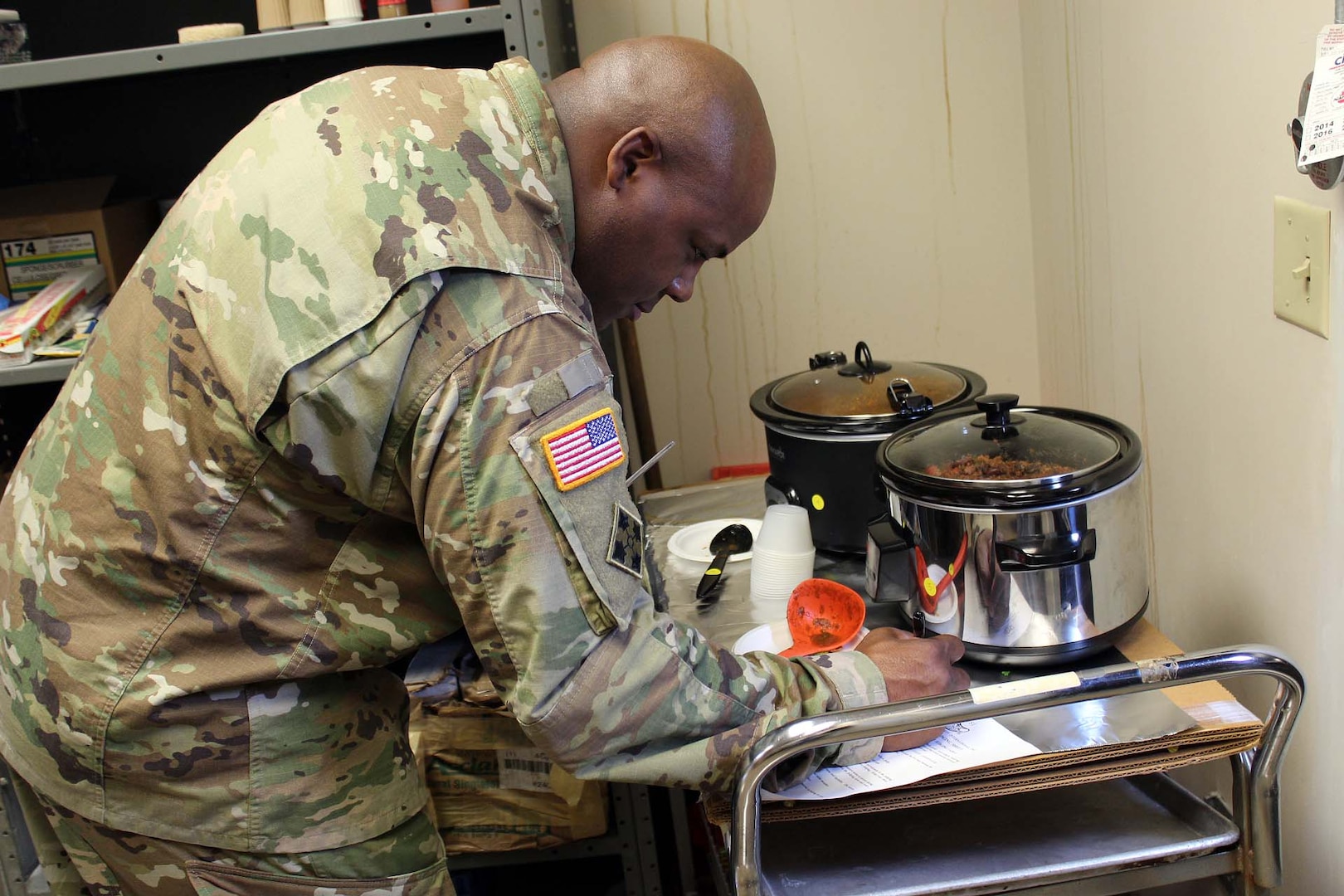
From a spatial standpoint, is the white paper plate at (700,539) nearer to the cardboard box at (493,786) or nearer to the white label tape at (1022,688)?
the cardboard box at (493,786)

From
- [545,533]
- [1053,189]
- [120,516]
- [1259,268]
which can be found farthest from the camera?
[1053,189]

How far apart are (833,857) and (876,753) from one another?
0.11m

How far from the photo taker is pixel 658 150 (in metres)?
0.99

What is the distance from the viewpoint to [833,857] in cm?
104

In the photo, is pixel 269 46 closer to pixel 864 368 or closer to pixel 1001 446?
pixel 864 368

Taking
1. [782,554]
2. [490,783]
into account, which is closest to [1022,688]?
[782,554]

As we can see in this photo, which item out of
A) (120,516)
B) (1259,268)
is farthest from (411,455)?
(1259,268)

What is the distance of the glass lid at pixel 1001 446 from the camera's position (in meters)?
1.12

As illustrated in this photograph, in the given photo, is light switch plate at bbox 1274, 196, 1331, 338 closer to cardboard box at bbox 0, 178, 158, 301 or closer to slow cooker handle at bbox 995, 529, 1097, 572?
slow cooker handle at bbox 995, 529, 1097, 572

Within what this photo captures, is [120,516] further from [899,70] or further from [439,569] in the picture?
[899,70]

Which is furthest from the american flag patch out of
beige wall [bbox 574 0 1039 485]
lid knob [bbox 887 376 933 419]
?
beige wall [bbox 574 0 1039 485]

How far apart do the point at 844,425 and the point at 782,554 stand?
6.9 inches

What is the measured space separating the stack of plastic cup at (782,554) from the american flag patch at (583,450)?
0.51 m

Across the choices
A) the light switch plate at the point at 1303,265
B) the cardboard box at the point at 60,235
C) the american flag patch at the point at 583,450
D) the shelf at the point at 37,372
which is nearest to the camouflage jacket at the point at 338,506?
the american flag patch at the point at 583,450
